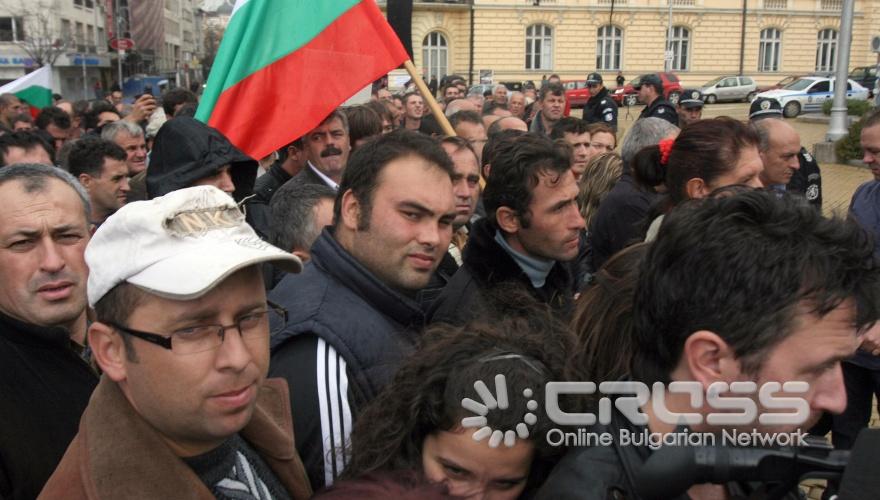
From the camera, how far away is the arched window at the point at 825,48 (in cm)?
4766

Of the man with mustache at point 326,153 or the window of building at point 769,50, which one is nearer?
the man with mustache at point 326,153

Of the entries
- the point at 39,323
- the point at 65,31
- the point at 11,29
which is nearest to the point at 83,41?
the point at 65,31

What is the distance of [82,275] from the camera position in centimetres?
280

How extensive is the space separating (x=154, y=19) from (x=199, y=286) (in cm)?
7219

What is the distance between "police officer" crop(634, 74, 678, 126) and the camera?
7859 mm

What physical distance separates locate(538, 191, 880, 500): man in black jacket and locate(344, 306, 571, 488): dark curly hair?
9.9 inches

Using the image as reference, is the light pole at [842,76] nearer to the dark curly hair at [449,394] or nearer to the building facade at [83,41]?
the dark curly hair at [449,394]

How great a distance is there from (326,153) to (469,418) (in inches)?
135

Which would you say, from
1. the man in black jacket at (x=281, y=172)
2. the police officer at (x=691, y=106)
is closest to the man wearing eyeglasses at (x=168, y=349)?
the man in black jacket at (x=281, y=172)

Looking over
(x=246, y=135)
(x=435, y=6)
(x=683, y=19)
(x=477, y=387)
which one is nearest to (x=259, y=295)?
(x=477, y=387)

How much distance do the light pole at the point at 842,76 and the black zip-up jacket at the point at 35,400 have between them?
1641cm

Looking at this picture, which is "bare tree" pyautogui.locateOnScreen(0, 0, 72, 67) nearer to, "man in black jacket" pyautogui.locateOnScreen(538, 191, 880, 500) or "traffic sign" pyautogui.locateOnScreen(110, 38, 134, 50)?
"traffic sign" pyautogui.locateOnScreen(110, 38, 134, 50)

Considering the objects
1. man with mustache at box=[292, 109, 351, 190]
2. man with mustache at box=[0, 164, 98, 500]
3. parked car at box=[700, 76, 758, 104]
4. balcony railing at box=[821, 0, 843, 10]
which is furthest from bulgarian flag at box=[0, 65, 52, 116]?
balcony railing at box=[821, 0, 843, 10]

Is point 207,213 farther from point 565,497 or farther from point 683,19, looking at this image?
point 683,19
